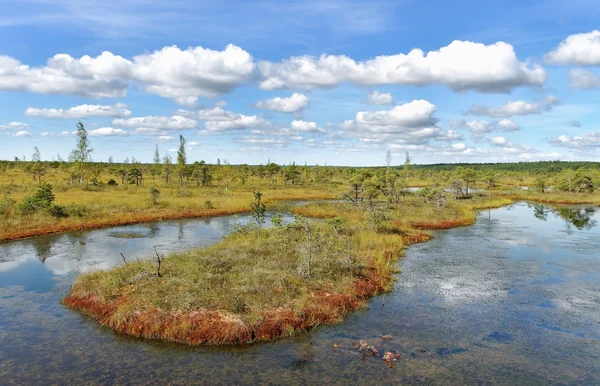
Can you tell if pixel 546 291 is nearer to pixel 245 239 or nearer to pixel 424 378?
pixel 424 378

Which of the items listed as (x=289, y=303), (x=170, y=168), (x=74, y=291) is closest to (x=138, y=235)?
(x=74, y=291)

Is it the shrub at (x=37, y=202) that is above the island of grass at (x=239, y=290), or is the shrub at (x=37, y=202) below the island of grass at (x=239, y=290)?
above

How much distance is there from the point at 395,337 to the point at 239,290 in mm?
7615

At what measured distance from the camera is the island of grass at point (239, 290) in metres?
16.7

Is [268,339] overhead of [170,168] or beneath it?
beneath

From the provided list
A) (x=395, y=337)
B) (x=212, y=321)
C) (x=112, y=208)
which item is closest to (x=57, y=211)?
(x=112, y=208)

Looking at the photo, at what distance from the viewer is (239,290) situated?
19.3 meters

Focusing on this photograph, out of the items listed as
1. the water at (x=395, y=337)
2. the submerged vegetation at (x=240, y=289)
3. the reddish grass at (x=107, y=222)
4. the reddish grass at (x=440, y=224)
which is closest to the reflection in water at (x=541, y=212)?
the reddish grass at (x=440, y=224)

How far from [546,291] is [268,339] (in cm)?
1719

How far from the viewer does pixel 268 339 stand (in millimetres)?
16312

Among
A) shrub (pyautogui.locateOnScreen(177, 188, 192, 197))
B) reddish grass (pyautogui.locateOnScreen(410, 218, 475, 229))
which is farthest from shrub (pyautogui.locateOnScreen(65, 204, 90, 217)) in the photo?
reddish grass (pyautogui.locateOnScreen(410, 218, 475, 229))

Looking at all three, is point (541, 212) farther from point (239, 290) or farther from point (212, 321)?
point (212, 321)

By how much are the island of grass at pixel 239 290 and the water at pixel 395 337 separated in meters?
0.68

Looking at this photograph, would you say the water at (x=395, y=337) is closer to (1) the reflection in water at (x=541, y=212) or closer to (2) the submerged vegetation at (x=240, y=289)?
(2) the submerged vegetation at (x=240, y=289)
